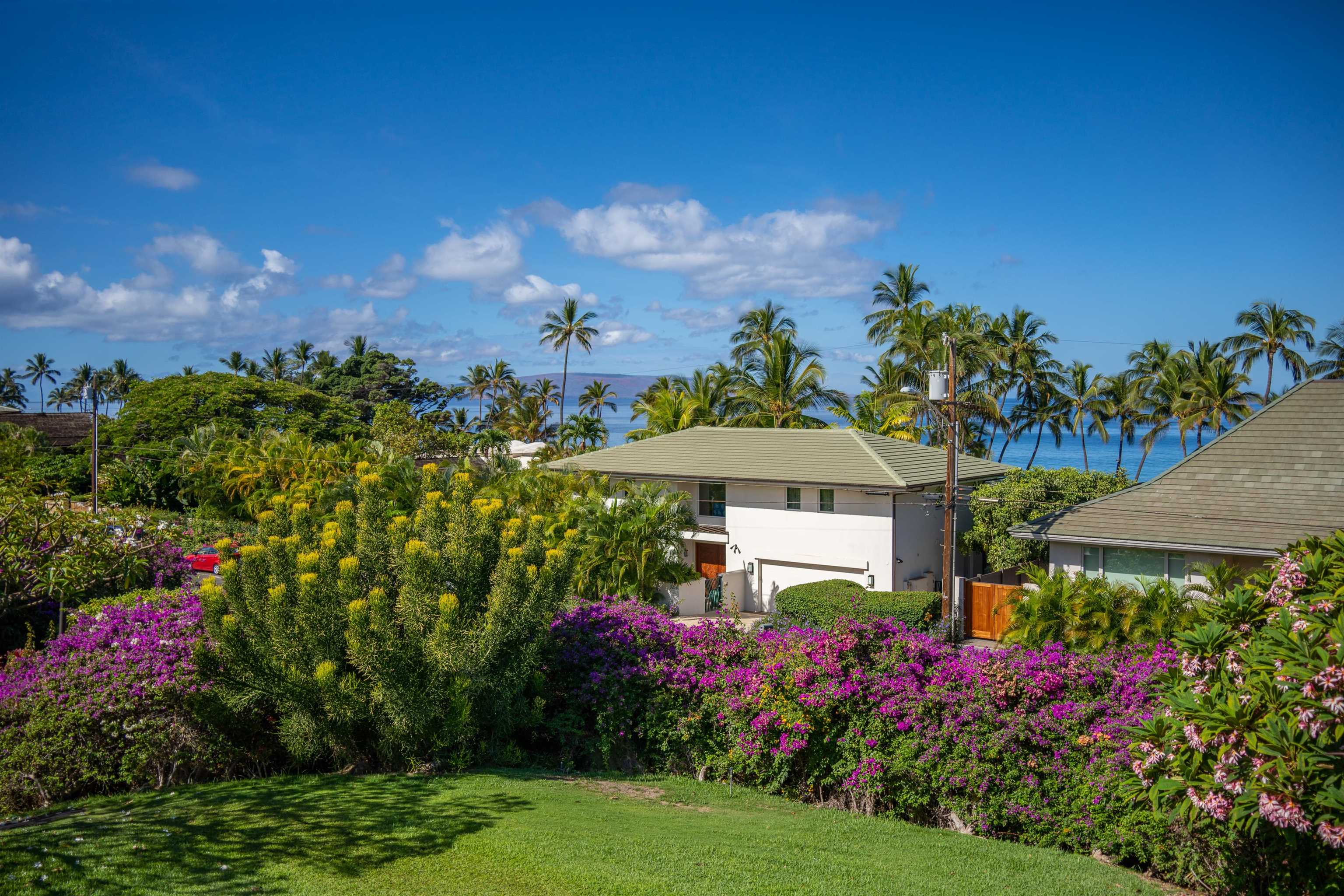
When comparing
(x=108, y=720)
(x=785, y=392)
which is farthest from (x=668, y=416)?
(x=108, y=720)

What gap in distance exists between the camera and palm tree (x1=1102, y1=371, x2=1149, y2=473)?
6109 cm

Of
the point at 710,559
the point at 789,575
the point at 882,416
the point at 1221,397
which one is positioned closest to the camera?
the point at 789,575

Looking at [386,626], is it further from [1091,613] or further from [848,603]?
[848,603]

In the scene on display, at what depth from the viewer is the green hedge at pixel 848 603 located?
85.3 ft

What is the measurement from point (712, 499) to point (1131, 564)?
1473 cm

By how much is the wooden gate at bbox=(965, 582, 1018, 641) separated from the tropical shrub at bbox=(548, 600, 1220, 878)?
14.6 m

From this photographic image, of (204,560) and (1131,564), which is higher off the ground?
(1131,564)

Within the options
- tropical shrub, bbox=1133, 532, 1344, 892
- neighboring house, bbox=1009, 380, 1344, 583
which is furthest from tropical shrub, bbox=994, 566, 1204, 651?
tropical shrub, bbox=1133, 532, 1344, 892

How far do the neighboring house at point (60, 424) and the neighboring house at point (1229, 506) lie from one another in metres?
62.7

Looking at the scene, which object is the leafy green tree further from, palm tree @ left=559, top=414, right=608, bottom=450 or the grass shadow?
the grass shadow

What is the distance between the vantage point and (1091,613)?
691 inches

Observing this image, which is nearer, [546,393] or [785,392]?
[785,392]

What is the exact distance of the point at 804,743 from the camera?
446 inches

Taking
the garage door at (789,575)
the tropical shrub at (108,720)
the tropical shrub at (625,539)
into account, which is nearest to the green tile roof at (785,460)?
the garage door at (789,575)
